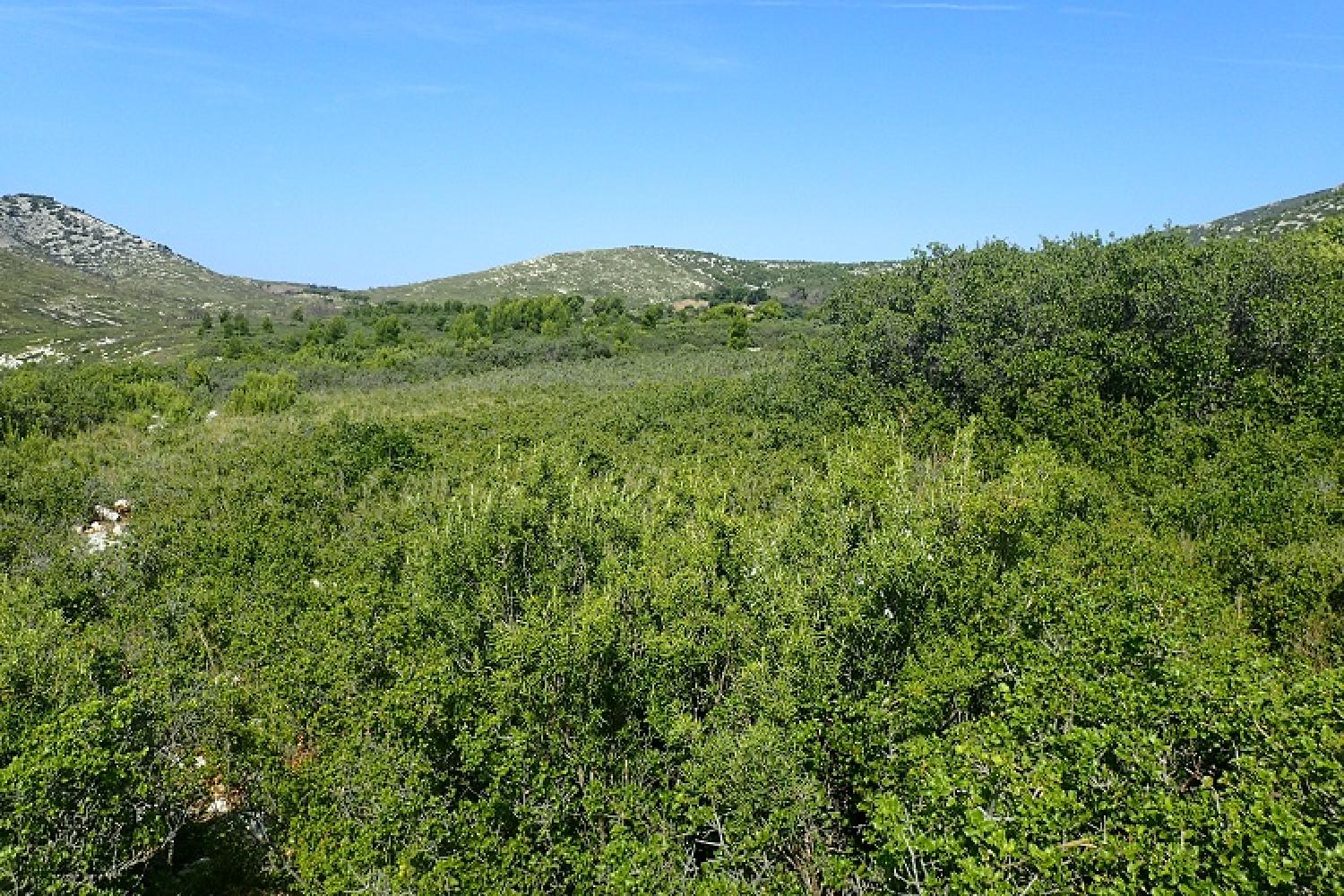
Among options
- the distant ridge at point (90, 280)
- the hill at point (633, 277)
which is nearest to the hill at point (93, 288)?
the distant ridge at point (90, 280)

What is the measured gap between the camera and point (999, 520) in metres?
15.0

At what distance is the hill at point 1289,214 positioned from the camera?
2849 inches

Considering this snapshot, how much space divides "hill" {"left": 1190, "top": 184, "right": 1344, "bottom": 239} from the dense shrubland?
4610cm

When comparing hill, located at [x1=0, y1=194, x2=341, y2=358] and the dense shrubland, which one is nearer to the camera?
the dense shrubland

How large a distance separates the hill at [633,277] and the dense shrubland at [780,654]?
11307cm

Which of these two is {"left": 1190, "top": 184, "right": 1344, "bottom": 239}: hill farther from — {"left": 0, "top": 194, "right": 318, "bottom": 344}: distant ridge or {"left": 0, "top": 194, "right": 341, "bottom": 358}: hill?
Answer: {"left": 0, "top": 194, "right": 318, "bottom": 344}: distant ridge

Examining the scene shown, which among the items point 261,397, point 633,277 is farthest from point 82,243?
point 261,397

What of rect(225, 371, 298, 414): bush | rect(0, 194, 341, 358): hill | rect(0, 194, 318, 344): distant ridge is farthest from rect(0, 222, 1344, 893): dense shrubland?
rect(0, 194, 318, 344): distant ridge

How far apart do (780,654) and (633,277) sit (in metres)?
151

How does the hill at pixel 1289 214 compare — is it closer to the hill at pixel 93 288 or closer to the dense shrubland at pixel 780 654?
the dense shrubland at pixel 780 654

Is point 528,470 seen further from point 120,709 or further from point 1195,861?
point 1195,861

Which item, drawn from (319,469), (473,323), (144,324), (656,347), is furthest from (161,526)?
(144,324)

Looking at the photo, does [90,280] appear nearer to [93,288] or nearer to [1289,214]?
[93,288]

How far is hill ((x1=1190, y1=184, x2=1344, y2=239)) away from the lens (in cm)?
7238
